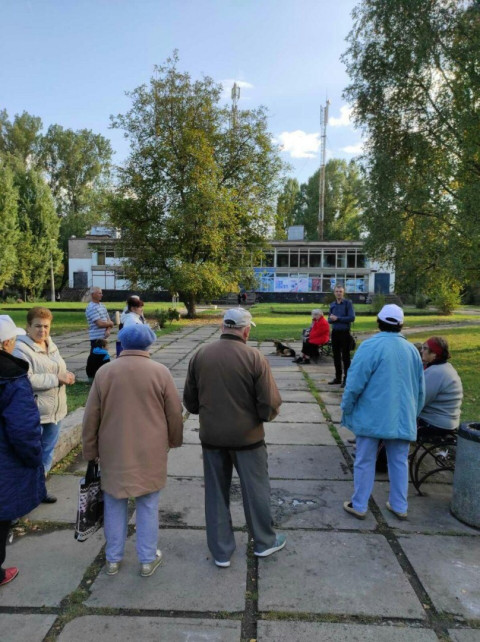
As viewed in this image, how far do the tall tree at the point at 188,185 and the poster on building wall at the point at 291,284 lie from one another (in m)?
24.6

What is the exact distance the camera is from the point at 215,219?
923 inches

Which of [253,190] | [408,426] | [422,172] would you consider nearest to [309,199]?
[253,190]

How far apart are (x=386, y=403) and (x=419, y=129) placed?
14834 millimetres

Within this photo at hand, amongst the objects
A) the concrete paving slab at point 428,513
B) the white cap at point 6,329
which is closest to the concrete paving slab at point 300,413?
the concrete paving slab at point 428,513

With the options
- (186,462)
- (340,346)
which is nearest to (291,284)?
(340,346)

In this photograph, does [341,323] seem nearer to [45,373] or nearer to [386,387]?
[386,387]

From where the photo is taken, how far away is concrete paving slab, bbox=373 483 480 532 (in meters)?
3.71

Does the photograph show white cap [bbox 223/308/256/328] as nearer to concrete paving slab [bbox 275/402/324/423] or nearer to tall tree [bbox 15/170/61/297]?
concrete paving slab [bbox 275/402/324/423]

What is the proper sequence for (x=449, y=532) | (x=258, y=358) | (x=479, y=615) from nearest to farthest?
(x=479, y=615), (x=258, y=358), (x=449, y=532)

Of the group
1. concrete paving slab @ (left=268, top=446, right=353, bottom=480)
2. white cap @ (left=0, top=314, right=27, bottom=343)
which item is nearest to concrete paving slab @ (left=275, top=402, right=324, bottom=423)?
concrete paving slab @ (left=268, top=446, right=353, bottom=480)

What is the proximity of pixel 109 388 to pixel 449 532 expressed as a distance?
277 centimetres

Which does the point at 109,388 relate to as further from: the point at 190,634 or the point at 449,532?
the point at 449,532

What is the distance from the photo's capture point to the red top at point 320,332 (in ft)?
36.5

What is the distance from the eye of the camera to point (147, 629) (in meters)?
2.57
